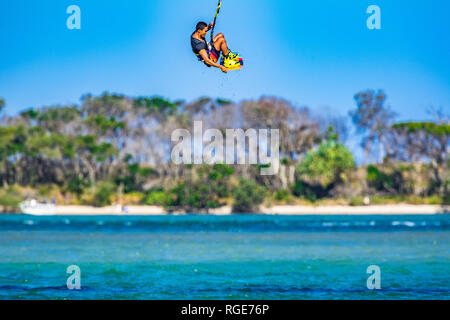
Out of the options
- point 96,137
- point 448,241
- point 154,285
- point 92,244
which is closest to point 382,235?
point 448,241

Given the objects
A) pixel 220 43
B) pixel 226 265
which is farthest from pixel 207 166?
pixel 220 43

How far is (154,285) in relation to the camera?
22.6m

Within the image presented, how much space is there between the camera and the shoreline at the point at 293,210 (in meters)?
88.1

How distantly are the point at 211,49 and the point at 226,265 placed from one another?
16533 mm

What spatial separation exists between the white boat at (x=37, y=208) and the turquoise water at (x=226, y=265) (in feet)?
135

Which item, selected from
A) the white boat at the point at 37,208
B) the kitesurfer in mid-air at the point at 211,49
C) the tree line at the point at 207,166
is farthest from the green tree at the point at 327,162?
the kitesurfer in mid-air at the point at 211,49

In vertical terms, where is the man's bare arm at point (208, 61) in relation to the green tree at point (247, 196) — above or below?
above

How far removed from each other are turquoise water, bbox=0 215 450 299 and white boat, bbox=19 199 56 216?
135 ft

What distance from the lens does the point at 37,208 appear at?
86500 mm

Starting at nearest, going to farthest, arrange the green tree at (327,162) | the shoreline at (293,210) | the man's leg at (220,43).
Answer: the man's leg at (220,43), the green tree at (327,162), the shoreline at (293,210)

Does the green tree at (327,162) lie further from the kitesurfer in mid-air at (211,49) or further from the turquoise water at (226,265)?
the kitesurfer in mid-air at (211,49)

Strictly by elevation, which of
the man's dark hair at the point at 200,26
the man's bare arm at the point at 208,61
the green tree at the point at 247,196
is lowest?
the green tree at the point at 247,196

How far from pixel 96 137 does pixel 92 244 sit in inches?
2166
